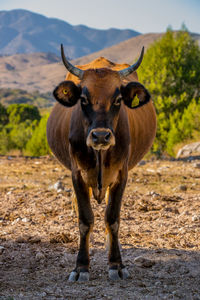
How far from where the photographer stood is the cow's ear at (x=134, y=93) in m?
4.09

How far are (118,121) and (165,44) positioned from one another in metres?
15.0

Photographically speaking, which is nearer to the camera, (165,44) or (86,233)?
(86,233)

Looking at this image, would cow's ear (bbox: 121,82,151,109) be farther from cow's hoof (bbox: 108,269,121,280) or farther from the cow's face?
cow's hoof (bbox: 108,269,121,280)

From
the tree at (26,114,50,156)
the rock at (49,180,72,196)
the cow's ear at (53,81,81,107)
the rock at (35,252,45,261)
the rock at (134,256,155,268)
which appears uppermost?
the cow's ear at (53,81,81,107)

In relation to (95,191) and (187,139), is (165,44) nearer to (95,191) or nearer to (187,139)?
(187,139)

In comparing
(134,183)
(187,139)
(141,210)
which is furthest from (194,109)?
(141,210)

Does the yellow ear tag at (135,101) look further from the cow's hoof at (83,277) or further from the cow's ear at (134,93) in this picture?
the cow's hoof at (83,277)

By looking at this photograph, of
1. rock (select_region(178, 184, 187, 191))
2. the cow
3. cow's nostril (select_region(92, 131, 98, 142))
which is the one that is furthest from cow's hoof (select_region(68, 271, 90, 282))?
rock (select_region(178, 184, 187, 191))

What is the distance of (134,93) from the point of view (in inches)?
165

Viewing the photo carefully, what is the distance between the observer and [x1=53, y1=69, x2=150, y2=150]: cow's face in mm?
3549

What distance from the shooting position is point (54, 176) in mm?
10812

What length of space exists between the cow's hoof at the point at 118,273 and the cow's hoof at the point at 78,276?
253 mm

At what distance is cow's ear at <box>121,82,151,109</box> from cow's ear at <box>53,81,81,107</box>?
0.50 metres

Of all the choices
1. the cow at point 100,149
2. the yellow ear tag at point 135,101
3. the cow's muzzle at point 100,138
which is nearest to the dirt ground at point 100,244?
the cow at point 100,149
